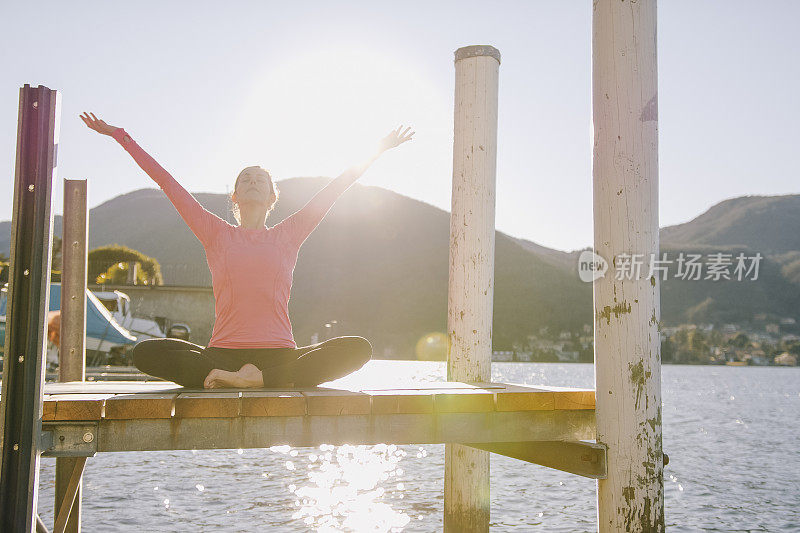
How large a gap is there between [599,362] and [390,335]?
155m

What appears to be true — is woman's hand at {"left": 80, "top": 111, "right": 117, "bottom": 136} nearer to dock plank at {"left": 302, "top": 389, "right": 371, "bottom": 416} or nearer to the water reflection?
dock plank at {"left": 302, "top": 389, "right": 371, "bottom": 416}

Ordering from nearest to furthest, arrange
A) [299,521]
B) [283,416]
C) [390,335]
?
[283,416], [299,521], [390,335]

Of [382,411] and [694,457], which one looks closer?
[382,411]

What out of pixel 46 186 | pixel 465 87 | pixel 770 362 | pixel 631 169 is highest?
pixel 465 87

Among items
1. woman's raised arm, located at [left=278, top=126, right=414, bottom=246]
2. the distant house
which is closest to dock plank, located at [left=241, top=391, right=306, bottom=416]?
woman's raised arm, located at [left=278, top=126, right=414, bottom=246]

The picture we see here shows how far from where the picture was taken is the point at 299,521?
12828 mm

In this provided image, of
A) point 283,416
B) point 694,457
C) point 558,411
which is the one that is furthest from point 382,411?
point 694,457

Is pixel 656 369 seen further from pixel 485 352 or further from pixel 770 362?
pixel 770 362

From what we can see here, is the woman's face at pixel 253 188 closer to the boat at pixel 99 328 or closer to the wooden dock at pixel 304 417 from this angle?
the wooden dock at pixel 304 417

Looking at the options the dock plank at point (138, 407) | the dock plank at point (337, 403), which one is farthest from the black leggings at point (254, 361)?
the dock plank at point (138, 407)

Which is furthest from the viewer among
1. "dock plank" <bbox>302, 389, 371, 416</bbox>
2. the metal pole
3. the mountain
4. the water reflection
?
the mountain

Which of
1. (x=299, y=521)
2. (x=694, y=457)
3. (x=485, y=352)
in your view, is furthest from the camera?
(x=694, y=457)

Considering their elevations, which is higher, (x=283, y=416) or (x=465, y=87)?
(x=465, y=87)

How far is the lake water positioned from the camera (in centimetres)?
1296
